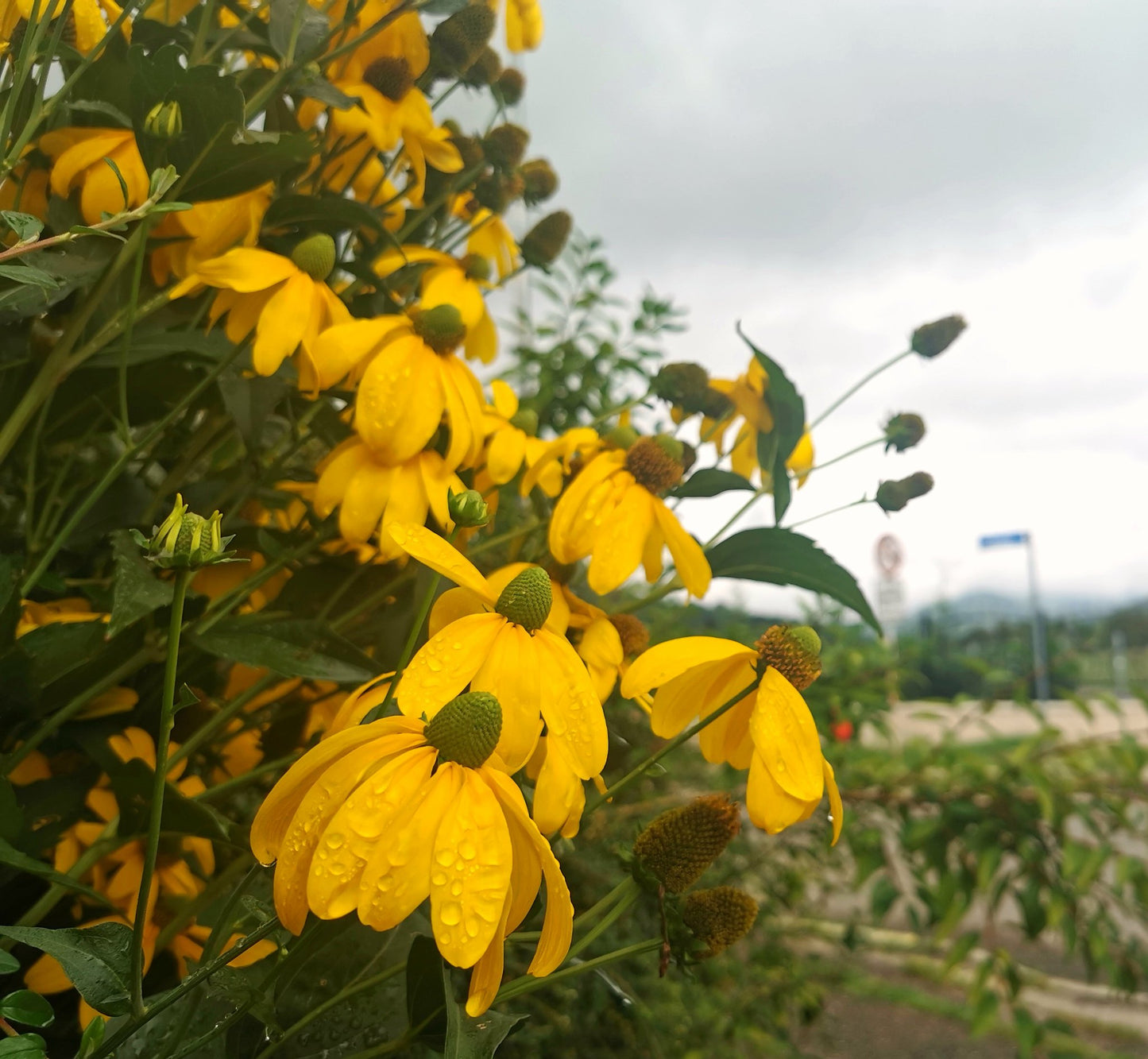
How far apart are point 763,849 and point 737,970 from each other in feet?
0.56

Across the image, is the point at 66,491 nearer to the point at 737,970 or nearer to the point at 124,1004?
the point at 124,1004

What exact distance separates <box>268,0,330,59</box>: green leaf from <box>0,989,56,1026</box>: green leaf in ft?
1.08

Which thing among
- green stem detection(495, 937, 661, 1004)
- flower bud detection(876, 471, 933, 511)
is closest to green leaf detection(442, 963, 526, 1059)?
green stem detection(495, 937, 661, 1004)

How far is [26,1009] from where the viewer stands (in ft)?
0.70

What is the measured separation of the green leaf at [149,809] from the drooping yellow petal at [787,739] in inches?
6.6

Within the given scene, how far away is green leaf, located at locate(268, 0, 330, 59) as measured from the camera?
348mm

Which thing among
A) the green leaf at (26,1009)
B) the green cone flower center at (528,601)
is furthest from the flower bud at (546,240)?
the green leaf at (26,1009)

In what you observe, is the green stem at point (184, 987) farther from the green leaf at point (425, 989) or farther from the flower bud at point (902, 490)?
the flower bud at point (902, 490)

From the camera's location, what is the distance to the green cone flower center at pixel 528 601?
0.81 ft

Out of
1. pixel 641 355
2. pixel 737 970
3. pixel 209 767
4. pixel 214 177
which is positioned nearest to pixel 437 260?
pixel 214 177

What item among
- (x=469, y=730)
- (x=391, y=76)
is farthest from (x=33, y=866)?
(x=391, y=76)

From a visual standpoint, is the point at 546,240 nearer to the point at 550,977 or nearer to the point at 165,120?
the point at 165,120

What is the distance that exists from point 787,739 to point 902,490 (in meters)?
0.24

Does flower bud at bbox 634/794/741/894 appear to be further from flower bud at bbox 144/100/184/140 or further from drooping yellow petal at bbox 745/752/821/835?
flower bud at bbox 144/100/184/140
